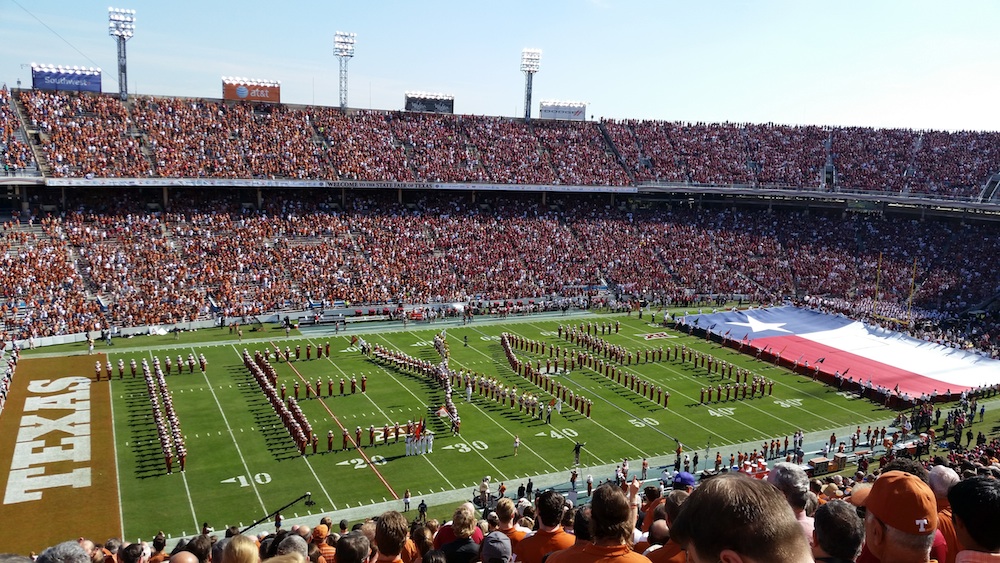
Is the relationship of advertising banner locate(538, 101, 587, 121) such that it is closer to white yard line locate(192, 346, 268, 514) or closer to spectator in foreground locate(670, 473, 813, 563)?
white yard line locate(192, 346, 268, 514)

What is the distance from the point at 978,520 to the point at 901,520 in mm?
494

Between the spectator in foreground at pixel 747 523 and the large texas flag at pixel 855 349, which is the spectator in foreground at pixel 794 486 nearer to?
the spectator in foreground at pixel 747 523

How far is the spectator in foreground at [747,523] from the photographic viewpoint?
219 cm

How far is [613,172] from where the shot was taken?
5169 centimetres

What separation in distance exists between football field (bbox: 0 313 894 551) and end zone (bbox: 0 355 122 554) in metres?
0.05

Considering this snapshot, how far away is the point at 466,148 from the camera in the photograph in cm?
4984

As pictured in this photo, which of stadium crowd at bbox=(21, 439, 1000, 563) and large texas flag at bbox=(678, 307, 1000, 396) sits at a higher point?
stadium crowd at bbox=(21, 439, 1000, 563)

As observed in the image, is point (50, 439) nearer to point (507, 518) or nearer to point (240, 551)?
point (507, 518)

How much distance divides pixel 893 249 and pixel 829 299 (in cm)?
689

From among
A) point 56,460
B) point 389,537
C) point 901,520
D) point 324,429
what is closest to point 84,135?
point 56,460

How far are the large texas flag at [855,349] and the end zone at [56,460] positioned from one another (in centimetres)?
2470

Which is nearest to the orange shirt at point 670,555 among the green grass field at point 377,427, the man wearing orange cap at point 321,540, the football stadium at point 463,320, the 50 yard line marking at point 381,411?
the football stadium at point 463,320

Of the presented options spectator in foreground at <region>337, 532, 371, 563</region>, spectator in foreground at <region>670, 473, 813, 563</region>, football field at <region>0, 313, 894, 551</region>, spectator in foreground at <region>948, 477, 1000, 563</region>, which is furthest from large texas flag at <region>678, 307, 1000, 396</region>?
spectator in foreground at <region>670, 473, 813, 563</region>

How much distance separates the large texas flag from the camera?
28594 millimetres
